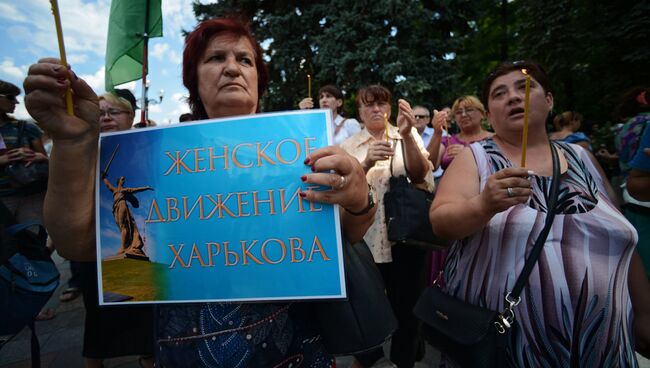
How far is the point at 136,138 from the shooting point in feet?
3.64

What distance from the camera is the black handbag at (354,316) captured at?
1.13m

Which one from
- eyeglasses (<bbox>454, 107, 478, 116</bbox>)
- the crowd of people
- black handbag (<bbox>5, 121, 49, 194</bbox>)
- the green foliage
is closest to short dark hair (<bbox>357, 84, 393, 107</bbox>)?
the crowd of people

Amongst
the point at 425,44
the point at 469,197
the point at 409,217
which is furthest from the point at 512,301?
the point at 425,44

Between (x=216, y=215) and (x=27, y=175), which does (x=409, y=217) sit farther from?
(x=27, y=175)

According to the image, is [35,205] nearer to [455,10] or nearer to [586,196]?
[586,196]

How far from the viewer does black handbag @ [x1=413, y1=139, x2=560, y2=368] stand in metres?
1.37

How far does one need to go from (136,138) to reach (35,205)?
300 cm

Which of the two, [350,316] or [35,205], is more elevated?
[35,205]

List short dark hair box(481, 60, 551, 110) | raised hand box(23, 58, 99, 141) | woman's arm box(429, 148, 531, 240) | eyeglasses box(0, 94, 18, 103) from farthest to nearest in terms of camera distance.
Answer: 1. eyeglasses box(0, 94, 18, 103)
2. short dark hair box(481, 60, 551, 110)
3. woman's arm box(429, 148, 531, 240)
4. raised hand box(23, 58, 99, 141)

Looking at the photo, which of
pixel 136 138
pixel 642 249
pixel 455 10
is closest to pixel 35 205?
pixel 136 138

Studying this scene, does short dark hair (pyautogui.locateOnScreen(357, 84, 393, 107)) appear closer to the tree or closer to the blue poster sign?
the blue poster sign

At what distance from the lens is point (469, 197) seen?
150cm

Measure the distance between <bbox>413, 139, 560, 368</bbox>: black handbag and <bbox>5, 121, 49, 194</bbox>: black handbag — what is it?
3466 millimetres

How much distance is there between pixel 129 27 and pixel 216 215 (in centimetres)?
126
